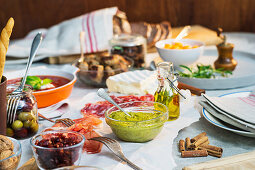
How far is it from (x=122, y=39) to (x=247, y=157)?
99 cm

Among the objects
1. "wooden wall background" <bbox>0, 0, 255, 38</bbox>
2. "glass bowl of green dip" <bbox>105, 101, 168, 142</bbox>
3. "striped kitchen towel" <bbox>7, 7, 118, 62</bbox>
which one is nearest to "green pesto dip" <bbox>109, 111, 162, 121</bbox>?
"glass bowl of green dip" <bbox>105, 101, 168, 142</bbox>

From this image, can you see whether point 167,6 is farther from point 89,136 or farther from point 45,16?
point 89,136

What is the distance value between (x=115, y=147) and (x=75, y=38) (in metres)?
1.31

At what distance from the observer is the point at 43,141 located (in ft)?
2.79

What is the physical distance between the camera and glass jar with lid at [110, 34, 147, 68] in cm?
168

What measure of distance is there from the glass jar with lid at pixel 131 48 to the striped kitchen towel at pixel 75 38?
0.36m

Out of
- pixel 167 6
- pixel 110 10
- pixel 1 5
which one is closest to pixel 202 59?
pixel 110 10

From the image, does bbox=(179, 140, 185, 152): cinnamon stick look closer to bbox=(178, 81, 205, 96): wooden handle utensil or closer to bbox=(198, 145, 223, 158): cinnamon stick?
bbox=(198, 145, 223, 158): cinnamon stick

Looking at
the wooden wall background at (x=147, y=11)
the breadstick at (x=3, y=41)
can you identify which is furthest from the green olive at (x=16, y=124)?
the wooden wall background at (x=147, y=11)

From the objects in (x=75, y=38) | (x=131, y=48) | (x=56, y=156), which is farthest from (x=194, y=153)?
(x=75, y=38)

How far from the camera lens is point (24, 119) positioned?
105 cm

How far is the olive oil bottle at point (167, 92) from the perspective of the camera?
112cm

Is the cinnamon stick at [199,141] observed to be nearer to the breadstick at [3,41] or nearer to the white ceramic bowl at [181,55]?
the breadstick at [3,41]

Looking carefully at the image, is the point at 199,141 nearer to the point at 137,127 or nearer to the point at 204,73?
the point at 137,127
